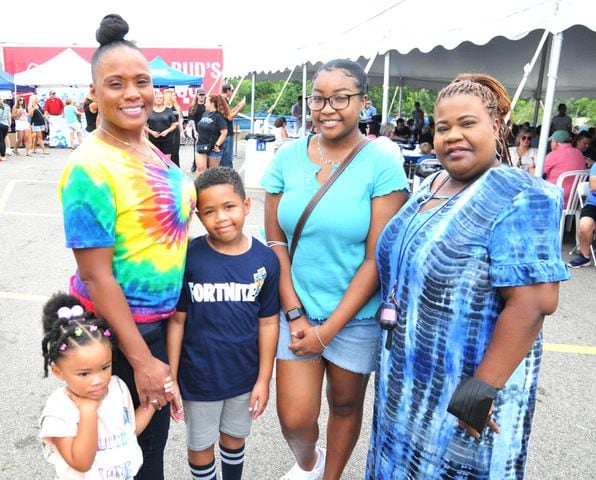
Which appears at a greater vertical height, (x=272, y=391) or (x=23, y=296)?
(x=23, y=296)

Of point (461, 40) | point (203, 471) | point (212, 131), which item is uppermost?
point (461, 40)

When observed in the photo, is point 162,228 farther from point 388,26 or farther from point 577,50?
point 577,50

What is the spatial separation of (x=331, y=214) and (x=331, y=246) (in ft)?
0.43

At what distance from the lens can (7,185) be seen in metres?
10.5

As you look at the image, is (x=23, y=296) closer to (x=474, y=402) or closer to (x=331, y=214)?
(x=331, y=214)

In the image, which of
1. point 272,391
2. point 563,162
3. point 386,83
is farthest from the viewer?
point 386,83

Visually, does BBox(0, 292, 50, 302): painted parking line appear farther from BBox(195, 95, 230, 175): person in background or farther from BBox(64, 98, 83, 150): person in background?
BBox(64, 98, 83, 150): person in background

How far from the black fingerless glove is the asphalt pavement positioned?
1.34 m

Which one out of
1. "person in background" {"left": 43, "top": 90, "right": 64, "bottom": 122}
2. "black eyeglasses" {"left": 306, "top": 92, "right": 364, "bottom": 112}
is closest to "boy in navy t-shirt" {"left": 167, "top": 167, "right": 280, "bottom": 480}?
"black eyeglasses" {"left": 306, "top": 92, "right": 364, "bottom": 112}

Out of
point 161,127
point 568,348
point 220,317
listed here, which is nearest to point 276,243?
point 220,317

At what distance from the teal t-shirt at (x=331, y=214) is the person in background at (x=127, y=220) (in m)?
0.48

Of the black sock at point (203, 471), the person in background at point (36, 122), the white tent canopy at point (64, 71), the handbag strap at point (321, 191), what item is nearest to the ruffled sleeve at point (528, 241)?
the handbag strap at point (321, 191)

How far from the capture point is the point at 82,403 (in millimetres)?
1617

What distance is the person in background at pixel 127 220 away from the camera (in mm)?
1490
